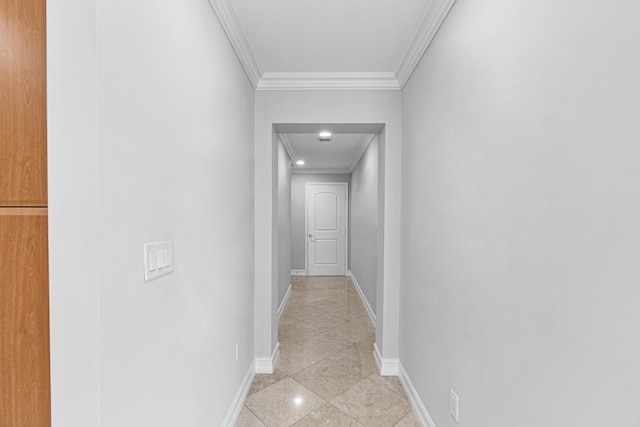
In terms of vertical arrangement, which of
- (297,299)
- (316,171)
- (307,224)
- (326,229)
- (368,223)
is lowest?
(297,299)

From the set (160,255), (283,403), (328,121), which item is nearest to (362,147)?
(328,121)

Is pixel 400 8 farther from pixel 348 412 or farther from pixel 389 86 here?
pixel 348 412

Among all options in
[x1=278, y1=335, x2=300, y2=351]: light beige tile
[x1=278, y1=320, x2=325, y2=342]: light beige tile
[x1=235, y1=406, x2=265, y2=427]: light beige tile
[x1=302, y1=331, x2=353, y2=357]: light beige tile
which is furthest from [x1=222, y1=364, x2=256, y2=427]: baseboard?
[x1=278, y1=320, x2=325, y2=342]: light beige tile

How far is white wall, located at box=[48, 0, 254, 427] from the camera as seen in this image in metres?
0.67

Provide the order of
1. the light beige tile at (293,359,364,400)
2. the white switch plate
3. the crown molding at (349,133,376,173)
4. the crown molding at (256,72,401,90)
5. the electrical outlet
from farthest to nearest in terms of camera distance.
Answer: the crown molding at (349,133,376,173) < the crown molding at (256,72,401,90) < the light beige tile at (293,359,364,400) < the electrical outlet < the white switch plate

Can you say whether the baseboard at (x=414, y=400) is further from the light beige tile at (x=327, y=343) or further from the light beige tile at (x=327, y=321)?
the light beige tile at (x=327, y=321)

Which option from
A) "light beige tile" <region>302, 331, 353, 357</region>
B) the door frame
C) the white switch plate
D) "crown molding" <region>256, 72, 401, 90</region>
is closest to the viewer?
the white switch plate

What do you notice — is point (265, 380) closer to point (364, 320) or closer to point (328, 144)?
point (364, 320)

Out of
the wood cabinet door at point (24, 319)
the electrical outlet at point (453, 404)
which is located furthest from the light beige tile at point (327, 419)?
the wood cabinet door at point (24, 319)

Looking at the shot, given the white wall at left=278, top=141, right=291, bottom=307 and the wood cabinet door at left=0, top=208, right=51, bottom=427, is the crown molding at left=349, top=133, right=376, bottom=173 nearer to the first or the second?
the white wall at left=278, top=141, right=291, bottom=307

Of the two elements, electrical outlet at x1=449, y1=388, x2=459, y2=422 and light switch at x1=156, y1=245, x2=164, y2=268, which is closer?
light switch at x1=156, y1=245, x2=164, y2=268

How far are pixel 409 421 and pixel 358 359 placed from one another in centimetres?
89

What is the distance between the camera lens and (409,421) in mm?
1940

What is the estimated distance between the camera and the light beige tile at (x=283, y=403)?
1.97 metres
